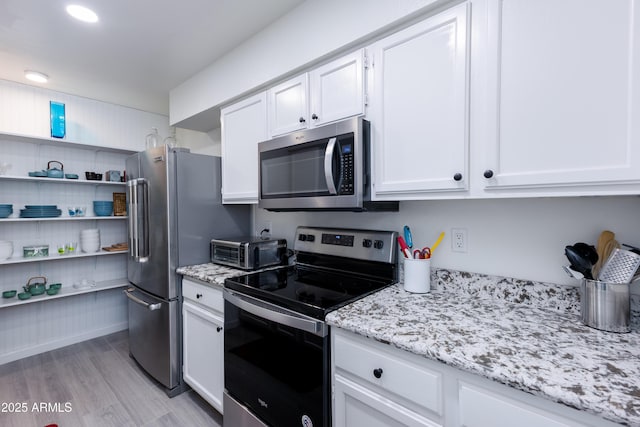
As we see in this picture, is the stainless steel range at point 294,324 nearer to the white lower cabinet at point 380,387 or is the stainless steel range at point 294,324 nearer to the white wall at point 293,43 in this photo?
the white lower cabinet at point 380,387

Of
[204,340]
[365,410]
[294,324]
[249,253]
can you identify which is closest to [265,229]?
[249,253]

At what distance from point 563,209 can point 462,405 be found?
860 millimetres

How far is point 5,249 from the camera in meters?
2.50

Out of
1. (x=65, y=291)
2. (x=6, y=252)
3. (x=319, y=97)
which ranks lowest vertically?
(x=65, y=291)

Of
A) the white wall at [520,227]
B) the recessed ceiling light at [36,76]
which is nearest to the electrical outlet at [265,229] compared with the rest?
the white wall at [520,227]

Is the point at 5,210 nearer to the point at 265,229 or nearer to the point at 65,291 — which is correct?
the point at 65,291

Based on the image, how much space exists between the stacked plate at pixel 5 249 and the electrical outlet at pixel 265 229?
84.3 inches

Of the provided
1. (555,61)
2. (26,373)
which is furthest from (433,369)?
(26,373)

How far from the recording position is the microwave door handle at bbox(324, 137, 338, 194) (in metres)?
1.38

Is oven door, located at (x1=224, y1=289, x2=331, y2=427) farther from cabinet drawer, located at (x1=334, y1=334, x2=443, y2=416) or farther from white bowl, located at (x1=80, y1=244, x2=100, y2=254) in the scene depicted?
white bowl, located at (x1=80, y1=244, x2=100, y2=254)

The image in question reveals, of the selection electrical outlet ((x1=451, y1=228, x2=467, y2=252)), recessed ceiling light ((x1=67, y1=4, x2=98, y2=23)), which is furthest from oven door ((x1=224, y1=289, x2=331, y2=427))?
recessed ceiling light ((x1=67, y1=4, x2=98, y2=23))

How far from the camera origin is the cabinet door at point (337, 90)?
1.44 m

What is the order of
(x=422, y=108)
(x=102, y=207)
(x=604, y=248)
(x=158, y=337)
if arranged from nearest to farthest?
(x=604, y=248) → (x=422, y=108) → (x=158, y=337) → (x=102, y=207)

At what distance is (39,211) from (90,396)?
66.2 inches
